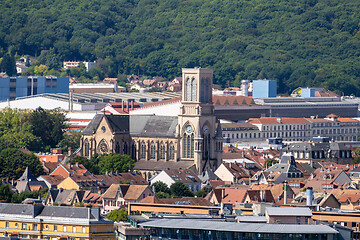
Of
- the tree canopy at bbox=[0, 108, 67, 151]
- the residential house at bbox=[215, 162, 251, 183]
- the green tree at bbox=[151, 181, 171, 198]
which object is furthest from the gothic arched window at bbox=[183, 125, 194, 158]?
the tree canopy at bbox=[0, 108, 67, 151]

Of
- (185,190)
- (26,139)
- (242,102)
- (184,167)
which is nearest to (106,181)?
(185,190)

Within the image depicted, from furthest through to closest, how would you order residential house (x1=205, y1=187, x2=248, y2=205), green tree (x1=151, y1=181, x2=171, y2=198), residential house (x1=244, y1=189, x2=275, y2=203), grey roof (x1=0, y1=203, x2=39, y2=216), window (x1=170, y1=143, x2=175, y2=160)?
1. window (x1=170, y1=143, x2=175, y2=160)
2. green tree (x1=151, y1=181, x2=171, y2=198)
3. residential house (x1=205, y1=187, x2=248, y2=205)
4. residential house (x1=244, y1=189, x2=275, y2=203)
5. grey roof (x1=0, y1=203, x2=39, y2=216)

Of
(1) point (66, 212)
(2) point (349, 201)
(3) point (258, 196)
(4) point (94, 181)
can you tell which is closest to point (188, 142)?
(4) point (94, 181)

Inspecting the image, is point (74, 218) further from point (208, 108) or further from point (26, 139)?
point (26, 139)

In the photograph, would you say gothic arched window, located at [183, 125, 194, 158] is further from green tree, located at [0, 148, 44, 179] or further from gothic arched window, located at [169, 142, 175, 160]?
green tree, located at [0, 148, 44, 179]

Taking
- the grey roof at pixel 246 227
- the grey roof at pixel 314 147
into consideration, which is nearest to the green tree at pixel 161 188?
the grey roof at pixel 314 147
